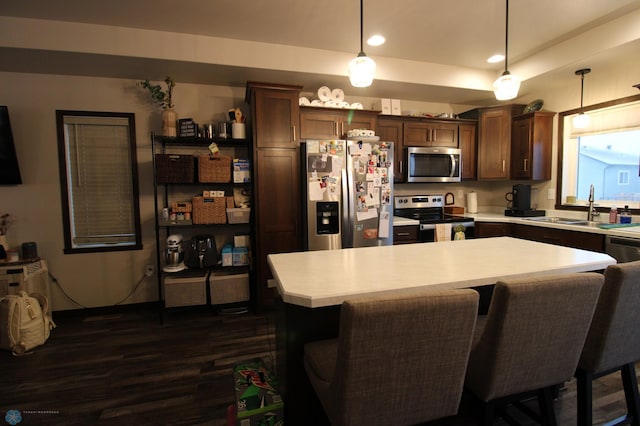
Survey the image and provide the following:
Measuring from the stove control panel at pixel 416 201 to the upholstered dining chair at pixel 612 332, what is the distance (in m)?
2.71

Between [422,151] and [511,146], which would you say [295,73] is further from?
[511,146]

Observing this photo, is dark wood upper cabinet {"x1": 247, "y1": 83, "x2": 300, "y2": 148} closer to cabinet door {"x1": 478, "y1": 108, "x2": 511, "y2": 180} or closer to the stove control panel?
the stove control panel

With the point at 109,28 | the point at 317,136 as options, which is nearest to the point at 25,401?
the point at 109,28

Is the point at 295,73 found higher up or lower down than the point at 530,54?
lower down

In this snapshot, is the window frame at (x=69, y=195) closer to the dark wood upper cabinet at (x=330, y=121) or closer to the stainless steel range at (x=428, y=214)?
the dark wood upper cabinet at (x=330, y=121)

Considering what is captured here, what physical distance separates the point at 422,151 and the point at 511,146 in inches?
→ 46.6

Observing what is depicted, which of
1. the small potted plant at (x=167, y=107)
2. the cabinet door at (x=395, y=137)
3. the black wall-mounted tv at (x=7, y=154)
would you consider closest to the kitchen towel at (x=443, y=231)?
the cabinet door at (x=395, y=137)

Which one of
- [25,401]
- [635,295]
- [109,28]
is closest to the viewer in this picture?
[635,295]

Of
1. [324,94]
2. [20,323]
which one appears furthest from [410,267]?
[20,323]

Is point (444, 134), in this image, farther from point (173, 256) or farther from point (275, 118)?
point (173, 256)

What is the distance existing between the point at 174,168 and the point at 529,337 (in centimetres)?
304

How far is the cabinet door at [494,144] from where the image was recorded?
3.95 m

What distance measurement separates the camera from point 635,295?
48.7 inches

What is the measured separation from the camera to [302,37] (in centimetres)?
286
